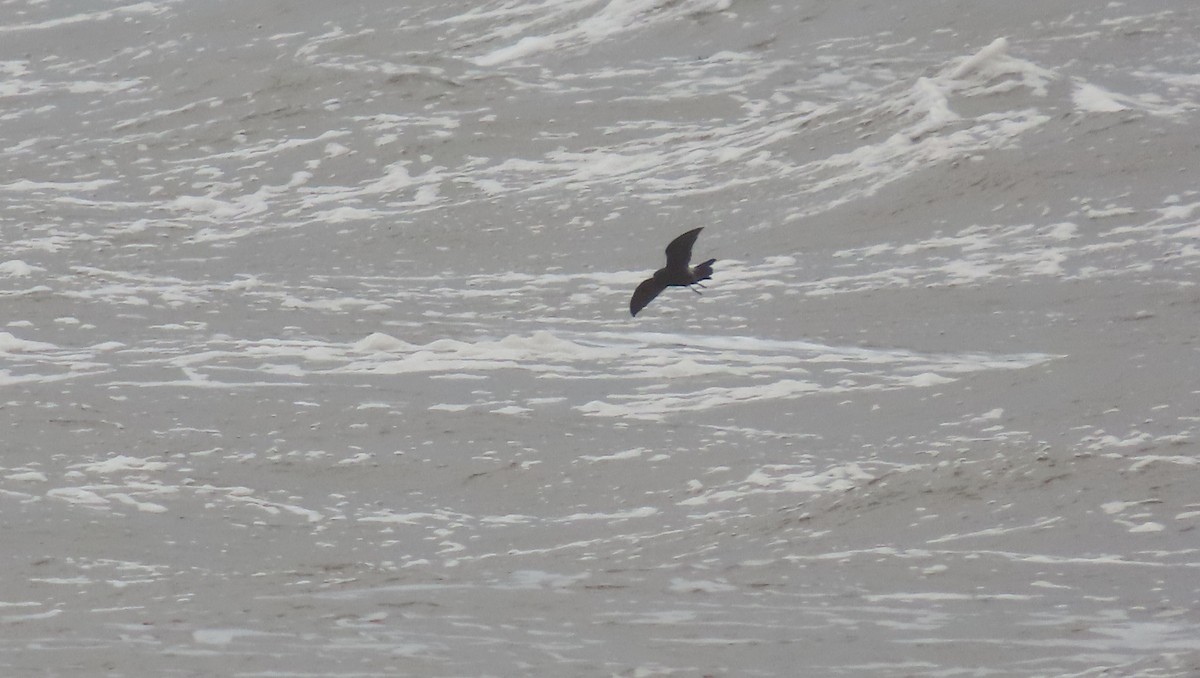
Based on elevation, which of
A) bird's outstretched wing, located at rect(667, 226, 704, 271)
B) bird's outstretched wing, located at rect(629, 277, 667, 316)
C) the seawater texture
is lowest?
the seawater texture

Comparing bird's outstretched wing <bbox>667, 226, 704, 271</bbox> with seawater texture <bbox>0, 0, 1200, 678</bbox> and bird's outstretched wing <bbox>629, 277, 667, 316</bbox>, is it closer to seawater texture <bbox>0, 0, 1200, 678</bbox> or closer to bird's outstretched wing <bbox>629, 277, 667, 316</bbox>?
bird's outstretched wing <bbox>629, 277, 667, 316</bbox>

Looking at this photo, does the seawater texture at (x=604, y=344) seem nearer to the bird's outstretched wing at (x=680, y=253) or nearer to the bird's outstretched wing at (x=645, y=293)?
the bird's outstretched wing at (x=645, y=293)

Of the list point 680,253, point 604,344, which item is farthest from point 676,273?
point 604,344

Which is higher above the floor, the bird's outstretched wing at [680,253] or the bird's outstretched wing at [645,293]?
the bird's outstretched wing at [680,253]

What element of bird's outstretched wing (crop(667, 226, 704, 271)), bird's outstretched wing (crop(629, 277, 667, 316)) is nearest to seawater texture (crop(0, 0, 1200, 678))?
bird's outstretched wing (crop(629, 277, 667, 316))

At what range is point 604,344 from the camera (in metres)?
9.58

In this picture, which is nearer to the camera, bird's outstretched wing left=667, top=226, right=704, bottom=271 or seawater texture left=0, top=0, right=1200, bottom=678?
seawater texture left=0, top=0, right=1200, bottom=678

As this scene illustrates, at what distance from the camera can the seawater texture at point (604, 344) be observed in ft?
21.4

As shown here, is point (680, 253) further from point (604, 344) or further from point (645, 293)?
point (604, 344)

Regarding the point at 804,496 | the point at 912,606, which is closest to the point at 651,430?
the point at 804,496

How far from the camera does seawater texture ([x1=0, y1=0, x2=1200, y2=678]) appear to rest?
21.4ft

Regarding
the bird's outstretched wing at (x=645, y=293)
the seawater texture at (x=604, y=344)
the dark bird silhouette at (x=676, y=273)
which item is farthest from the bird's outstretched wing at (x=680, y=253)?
the seawater texture at (x=604, y=344)

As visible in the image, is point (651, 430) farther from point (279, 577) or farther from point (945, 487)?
point (279, 577)

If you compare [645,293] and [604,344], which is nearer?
[645,293]
